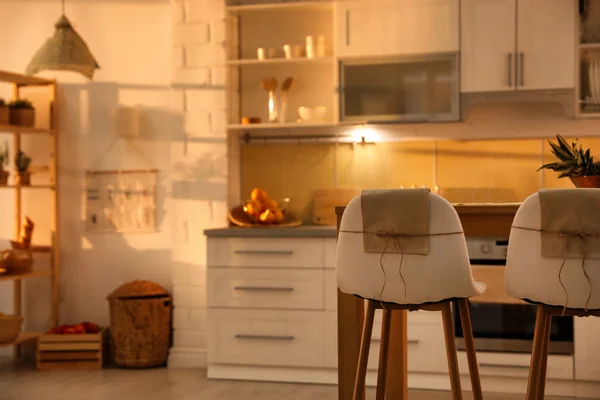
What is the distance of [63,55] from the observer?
165 inches

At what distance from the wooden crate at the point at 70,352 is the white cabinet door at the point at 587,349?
2636 millimetres

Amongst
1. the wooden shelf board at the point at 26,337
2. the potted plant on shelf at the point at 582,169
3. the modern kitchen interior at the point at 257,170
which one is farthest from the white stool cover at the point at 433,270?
the wooden shelf board at the point at 26,337

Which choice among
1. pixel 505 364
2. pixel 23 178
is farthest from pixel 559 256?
pixel 23 178

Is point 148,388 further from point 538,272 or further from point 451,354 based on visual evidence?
point 538,272

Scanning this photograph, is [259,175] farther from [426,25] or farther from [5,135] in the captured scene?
[5,135]

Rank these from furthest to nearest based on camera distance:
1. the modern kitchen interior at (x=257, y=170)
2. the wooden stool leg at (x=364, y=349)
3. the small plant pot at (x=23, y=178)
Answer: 1. the small plant pot at (x=23, y=178)
2. the modern kitchen interior at (x=257, y=170)
3. the wooden stool leg at (x=364, y=349)

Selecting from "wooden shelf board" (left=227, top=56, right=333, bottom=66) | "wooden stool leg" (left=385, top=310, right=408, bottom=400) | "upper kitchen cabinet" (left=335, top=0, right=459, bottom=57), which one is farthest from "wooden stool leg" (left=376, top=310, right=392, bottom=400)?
"wooden shelf board" (left=227, top=56, right=333, bottom=66)

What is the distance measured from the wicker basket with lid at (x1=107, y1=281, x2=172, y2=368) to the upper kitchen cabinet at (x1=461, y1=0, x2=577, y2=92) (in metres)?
2.15

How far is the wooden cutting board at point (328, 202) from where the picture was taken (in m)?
4.84

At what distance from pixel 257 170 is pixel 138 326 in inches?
45.9

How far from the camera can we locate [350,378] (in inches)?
127

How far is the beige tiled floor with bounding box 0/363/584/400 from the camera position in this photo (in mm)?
4094

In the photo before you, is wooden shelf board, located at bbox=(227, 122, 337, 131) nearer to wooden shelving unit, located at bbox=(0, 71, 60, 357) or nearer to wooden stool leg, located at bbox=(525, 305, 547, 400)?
wooden shelving unit, located at bbox=(0, 71, 60, 357)

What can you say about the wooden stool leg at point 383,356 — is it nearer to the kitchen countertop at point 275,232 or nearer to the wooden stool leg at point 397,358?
the wooden stool leg at point 397,358
